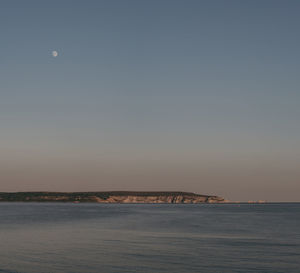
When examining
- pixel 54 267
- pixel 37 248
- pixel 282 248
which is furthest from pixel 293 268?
pixel 37 248

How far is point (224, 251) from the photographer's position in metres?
33.8

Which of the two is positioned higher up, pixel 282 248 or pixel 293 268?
pixel 282 248

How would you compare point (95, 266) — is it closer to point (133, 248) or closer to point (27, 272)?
point (27, 272)

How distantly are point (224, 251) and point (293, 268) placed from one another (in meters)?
8.16

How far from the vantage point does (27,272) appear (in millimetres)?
24516

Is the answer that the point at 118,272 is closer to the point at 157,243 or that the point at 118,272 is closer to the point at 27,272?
the point at 27,272

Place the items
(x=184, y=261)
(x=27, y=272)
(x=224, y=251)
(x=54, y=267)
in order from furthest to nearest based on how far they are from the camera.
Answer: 1. (x=224, y=251)
2. (x=184, y=261)
3. (x=54, y=267)
4. (x=27, y=272)

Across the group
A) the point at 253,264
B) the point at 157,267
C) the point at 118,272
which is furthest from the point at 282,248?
the point at 118,272

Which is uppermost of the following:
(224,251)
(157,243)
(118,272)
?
(157,243)

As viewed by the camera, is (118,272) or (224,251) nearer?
(118,272)

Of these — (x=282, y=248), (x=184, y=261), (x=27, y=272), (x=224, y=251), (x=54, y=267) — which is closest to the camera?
(x=27, y=272)

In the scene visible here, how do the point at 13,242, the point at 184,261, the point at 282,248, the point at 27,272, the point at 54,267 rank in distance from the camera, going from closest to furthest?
1. the point at 27,272
2. the point at 54,267
3. the point at 184,261
4. the point at 282,248
5. the point at 13,242

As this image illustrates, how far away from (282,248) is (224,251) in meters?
6.48

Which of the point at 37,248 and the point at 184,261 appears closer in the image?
the point at 184,261
